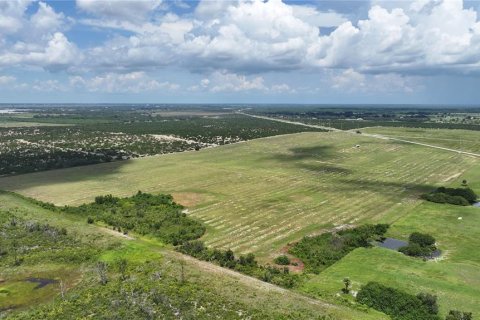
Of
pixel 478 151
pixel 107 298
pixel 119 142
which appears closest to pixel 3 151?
pixel 119 142

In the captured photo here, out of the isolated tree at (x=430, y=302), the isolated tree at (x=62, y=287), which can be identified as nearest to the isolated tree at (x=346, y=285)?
the isolated tree at (x=430, y=302)

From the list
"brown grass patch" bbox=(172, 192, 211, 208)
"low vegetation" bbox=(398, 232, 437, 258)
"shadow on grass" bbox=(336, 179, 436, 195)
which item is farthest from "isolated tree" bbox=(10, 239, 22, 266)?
"shadow on grass" bbox=(336, 179, 436, 195)

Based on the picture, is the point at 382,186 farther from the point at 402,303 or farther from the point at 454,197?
the point at 402,303

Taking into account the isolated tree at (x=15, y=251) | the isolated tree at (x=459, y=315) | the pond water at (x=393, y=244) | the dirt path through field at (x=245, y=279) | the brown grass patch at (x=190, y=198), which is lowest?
the pond water at (x=393, y=244)

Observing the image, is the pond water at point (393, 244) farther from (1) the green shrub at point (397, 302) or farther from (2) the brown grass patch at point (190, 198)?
(2) the brown grass patch at point (190, 198)

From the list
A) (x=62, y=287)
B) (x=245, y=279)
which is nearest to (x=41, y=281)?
(x=62, y=287)

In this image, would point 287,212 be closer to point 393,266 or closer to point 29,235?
point 393,266

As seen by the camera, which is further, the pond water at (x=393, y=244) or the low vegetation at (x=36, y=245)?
the pond water at (x=393, y=244)
